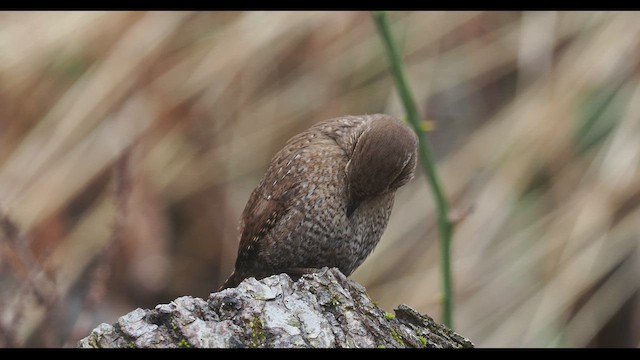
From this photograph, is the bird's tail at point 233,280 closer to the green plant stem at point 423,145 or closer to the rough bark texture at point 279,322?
the green plant stem at point 423,145

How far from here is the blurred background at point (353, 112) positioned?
4598 mm

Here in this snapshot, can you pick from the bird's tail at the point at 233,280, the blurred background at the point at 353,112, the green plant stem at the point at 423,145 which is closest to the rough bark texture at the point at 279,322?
the green plant stem at the point at 423,145

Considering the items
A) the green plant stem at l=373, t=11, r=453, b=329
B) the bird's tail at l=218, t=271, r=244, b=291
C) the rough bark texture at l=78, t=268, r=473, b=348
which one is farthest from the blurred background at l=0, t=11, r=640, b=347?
the rough bark texture at l=78, t=268, r=473, b=348

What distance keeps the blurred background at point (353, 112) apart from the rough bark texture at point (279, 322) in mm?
2557

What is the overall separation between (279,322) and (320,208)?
3.21 feet

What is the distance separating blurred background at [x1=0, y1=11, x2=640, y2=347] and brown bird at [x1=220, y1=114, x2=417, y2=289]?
1.68 metres

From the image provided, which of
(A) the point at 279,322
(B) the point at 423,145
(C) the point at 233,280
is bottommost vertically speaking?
(A) the point at 279,322

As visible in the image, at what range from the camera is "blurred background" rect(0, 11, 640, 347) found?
4598mm

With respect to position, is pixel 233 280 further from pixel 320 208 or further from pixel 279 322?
pixel 279 322

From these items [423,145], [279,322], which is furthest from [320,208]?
[279,322]

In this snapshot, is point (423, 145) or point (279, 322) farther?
point (423, 145)

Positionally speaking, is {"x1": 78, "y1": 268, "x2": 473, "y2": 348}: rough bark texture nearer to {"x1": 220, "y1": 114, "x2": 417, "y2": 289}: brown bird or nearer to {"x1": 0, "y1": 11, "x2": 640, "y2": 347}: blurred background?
{"x1": 220, "y1": 114, "x2": 417, "y2": 289}: brown bird

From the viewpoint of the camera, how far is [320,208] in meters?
2.84
